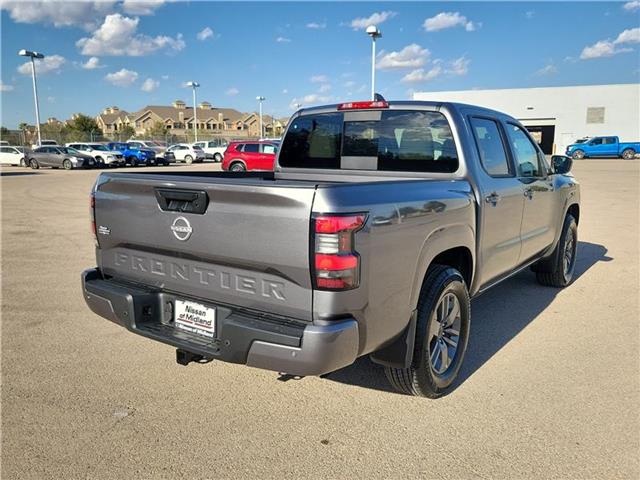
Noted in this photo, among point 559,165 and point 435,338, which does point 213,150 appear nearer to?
point 559,165

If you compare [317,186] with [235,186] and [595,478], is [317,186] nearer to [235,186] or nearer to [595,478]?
[235,186]

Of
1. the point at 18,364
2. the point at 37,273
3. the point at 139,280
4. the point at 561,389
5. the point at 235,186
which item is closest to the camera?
the point at 235,186

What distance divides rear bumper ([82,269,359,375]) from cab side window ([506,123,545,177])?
2875mm

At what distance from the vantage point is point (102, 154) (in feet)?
109

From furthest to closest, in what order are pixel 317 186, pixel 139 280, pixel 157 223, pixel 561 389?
pixel 561 389 → pixel 139 280 → pixel 157 223 → pixel 317 186

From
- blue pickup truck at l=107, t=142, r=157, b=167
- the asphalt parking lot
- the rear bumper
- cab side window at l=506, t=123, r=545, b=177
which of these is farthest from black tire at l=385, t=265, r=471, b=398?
blue pickup truck at l=107, t=142, r=157, b=167

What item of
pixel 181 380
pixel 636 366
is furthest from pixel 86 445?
pixel 636 366

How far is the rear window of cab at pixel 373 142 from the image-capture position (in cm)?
381

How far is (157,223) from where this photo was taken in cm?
300

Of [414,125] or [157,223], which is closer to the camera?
[157,223]

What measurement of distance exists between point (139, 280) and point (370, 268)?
1.57m

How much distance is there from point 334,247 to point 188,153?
37472 millimetres

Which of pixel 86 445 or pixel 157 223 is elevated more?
pixel 157 223

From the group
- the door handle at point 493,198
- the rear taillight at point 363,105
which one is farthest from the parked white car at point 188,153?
the door handle at point 493,198
